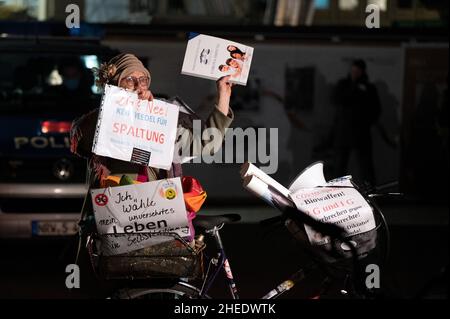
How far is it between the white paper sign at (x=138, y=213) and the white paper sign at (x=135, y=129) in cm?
20

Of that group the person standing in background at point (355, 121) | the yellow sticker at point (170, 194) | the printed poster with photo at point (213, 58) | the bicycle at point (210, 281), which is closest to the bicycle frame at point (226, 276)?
the bicycle at point (210, 281)

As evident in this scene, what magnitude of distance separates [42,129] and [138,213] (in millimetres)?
4708

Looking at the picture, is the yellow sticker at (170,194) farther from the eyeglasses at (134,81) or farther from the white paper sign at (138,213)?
the eyeglasses at (134,81)

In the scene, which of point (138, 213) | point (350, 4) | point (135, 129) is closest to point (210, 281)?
point (138, 213)

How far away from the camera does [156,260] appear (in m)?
4.70

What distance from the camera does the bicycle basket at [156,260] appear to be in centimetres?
468

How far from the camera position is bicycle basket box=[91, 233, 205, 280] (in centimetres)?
468

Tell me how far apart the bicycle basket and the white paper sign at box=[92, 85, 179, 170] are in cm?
37

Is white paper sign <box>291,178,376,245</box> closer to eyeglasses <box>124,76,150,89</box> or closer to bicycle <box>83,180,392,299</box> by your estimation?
bicycle <box>83,180,392,299</box>

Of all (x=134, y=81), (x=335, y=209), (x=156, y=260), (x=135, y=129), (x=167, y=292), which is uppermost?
(x=134, y=81)

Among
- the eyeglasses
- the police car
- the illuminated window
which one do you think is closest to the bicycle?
the eyeglasses

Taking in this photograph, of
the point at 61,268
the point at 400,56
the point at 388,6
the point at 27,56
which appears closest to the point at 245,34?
the point at 400,56

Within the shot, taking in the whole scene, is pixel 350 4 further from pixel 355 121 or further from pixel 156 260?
pixel 156 260

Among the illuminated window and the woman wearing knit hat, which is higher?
the woman wearing knit hat
